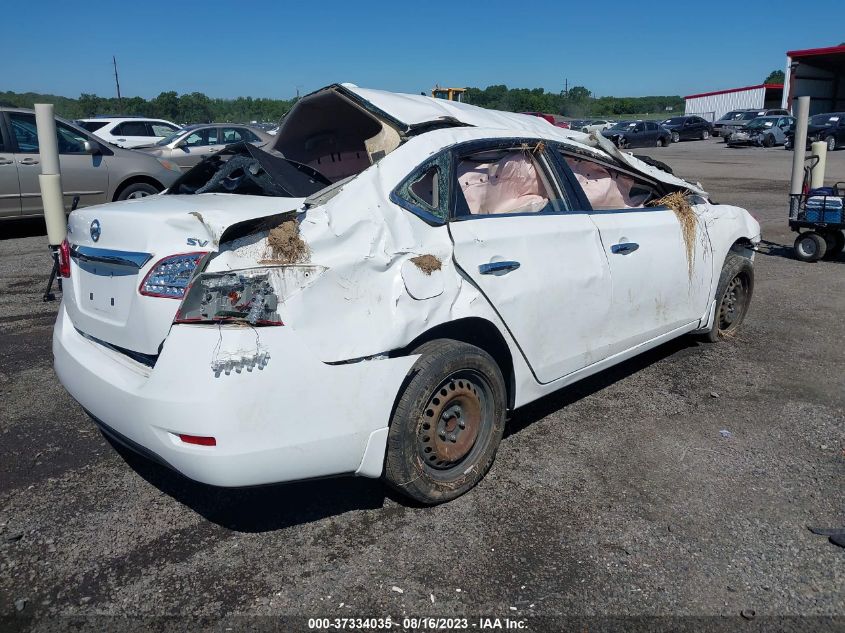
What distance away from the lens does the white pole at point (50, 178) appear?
675 cm

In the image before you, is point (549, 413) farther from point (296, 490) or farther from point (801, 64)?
point (801, 64)

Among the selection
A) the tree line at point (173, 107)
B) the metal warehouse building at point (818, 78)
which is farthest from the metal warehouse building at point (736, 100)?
the tree line at point (173, 107)

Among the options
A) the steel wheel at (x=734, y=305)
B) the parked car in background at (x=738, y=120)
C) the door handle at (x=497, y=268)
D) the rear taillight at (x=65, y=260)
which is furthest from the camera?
the parked car in background at (x=738, y=120)

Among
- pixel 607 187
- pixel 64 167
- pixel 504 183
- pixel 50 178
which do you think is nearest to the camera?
pixel 504 183

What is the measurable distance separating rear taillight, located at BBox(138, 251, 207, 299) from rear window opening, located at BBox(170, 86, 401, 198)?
0.70m

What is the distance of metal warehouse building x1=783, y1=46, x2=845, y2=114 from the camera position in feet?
154

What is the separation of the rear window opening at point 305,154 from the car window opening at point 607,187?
127 cm

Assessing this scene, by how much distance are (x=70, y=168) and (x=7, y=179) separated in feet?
2.59

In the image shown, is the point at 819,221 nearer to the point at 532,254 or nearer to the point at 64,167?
the point at 532,254

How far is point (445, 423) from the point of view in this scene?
3.35 meters

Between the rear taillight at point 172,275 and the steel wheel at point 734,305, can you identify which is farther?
the steel wheel at point 734,305

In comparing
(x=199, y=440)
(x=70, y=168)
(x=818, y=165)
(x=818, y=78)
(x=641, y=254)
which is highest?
(x=818, y=78)

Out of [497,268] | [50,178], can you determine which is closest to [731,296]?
[497,268]

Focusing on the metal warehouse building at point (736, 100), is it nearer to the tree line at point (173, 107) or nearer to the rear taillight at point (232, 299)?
the tree line at point (173, 107)
